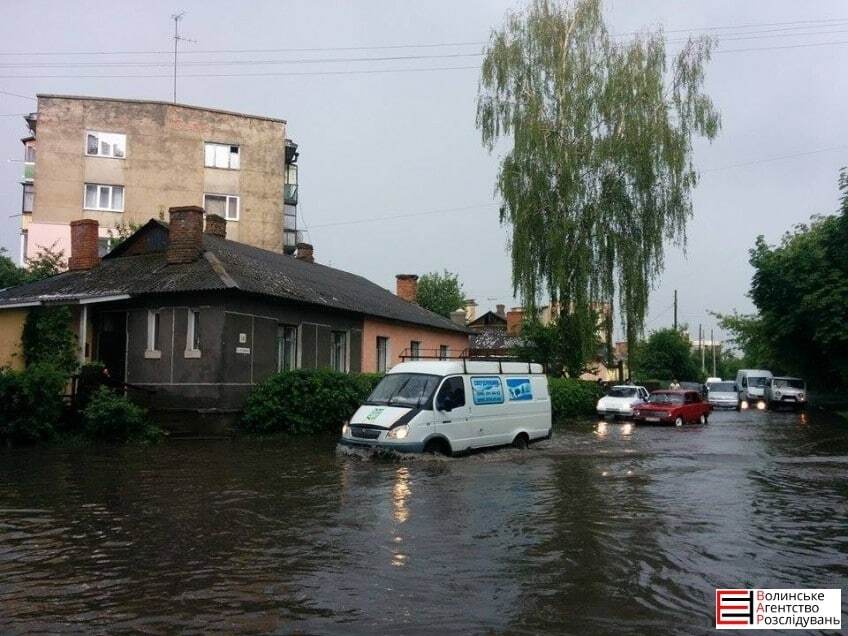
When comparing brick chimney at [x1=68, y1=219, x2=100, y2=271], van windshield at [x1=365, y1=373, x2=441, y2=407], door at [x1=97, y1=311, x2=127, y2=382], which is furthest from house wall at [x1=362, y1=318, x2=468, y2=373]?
A: van windshield at [x1=365, y1=373, x2=441, y2=407]

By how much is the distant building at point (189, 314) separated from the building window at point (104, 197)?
51.3 ft

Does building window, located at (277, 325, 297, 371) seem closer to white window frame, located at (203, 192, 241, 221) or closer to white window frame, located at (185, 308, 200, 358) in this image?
white window frame, located at (185, 308, 200, 358)

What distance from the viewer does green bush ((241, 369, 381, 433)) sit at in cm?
2172

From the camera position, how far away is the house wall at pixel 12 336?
22.2 metres

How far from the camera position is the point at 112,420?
19359 mm

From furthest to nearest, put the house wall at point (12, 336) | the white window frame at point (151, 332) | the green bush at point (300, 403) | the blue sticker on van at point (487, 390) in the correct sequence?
the white window frame at point (151, 332) < the house wall at point (12, 336) < the green bush at point (300, 403) < the blue sticker on van at point (487, 390)

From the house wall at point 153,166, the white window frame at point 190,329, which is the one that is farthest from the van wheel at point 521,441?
the house wall at point 153,166

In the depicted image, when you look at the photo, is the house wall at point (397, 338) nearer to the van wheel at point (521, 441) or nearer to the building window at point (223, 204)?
the van wheel at point (521, 441)

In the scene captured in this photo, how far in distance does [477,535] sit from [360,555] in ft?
5.15

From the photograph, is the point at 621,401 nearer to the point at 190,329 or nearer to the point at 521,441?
the point at 521,441

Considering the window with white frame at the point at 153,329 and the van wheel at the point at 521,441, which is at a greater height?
the window with white frame at the point at 153,329

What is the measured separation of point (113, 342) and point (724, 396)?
115 feet

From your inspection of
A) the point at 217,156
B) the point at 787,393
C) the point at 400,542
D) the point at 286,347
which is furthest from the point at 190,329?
the point at 787,393

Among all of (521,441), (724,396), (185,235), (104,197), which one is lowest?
(521,441)
